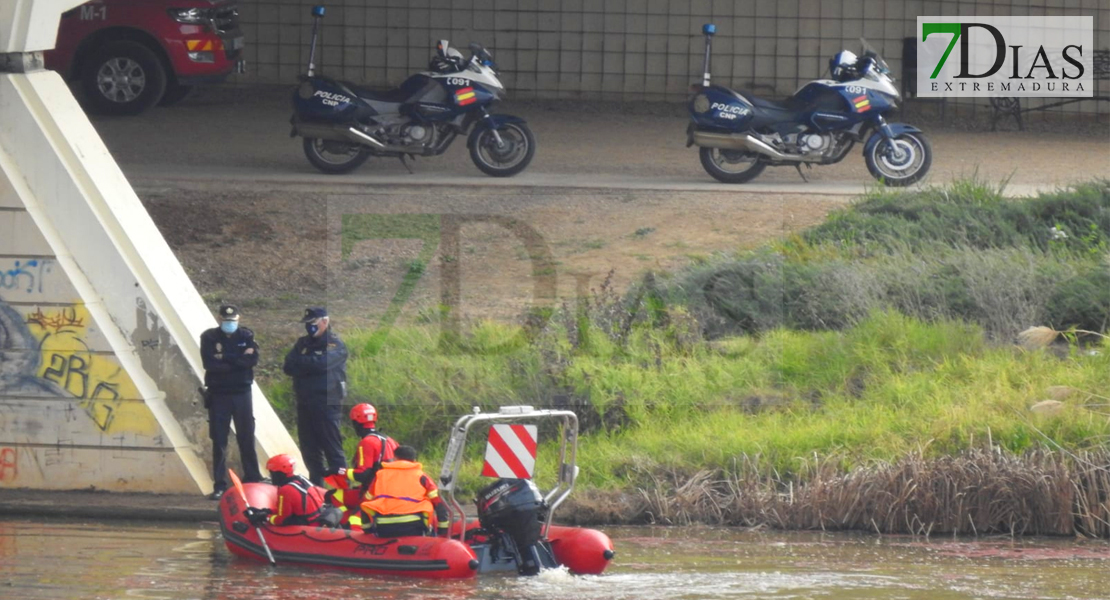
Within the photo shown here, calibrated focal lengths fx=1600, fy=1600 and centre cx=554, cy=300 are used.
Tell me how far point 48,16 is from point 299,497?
5.05 metres

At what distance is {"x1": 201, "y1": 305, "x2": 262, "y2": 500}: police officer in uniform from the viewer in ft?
42.3

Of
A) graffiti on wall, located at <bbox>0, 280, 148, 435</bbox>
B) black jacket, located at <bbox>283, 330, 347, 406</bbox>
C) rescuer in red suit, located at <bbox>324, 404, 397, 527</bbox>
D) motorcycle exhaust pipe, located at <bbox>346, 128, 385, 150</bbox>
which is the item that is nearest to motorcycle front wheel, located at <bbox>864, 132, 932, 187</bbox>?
motorcycle exhaust pipe, located at <bbox>346, 128, 385, 150</bbox>

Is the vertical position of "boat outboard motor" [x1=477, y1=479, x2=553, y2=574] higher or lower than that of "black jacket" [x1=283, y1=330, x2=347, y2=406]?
lower

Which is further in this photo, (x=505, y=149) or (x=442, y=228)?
(x=505, y=149)

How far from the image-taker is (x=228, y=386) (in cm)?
1296

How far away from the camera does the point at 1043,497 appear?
1260 cm

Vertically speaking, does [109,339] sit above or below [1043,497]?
above

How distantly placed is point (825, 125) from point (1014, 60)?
6520 millimetres

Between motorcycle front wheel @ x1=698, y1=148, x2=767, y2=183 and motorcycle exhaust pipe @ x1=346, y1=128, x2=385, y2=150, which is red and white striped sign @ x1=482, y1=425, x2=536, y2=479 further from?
motorcycle front wheel @ x1=698, y1=148, x2=767, y2=183

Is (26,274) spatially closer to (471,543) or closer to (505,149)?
(471,543)

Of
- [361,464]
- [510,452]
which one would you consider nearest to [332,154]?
[361,464]

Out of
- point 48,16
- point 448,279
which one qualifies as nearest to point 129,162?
point 448,279

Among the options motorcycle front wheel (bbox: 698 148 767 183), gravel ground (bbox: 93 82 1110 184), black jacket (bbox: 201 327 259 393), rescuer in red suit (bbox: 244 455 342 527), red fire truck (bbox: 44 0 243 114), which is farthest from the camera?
red fire truck (bbox: 44 0 243 114)

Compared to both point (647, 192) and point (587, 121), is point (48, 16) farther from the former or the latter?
point (587, 121)
